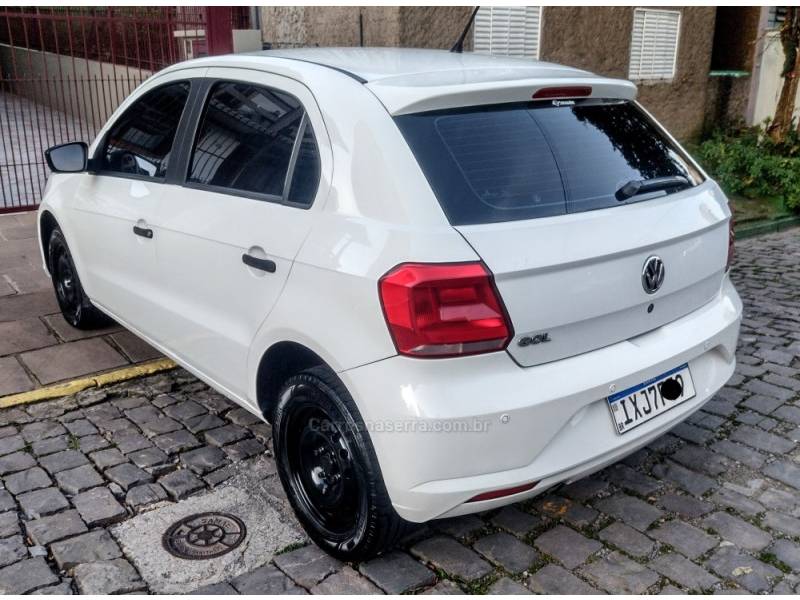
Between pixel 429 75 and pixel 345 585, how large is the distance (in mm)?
1890

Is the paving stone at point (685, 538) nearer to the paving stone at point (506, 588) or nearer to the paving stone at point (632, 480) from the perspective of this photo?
the paving stone at point (632, 480)

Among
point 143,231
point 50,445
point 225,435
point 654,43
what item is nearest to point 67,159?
point 143,231

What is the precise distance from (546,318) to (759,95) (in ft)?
37.6

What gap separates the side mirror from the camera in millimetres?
4371

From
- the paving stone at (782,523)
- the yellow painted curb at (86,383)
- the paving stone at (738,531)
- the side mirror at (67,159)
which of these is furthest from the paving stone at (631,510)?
the side mirror at (67,159)

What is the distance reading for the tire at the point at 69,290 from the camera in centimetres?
499

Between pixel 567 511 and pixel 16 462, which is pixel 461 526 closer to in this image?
pixel 567 511

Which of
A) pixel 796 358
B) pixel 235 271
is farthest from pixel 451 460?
pixel 796 358

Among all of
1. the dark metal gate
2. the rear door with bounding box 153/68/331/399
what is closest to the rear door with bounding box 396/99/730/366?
the rear door with bounding box 153/68/331/399

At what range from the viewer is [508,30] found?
28.7 ft

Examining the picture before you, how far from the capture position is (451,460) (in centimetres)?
244

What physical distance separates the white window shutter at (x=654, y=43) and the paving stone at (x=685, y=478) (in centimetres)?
809

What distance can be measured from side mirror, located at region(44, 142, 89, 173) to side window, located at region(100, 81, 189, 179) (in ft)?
0.36

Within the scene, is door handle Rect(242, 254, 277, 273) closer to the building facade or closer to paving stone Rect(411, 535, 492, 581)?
paving stone Rect(411, 535, 492, 581)
